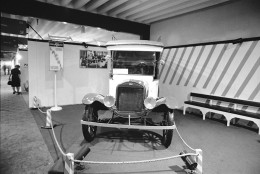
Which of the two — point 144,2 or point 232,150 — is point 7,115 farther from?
point 232,150

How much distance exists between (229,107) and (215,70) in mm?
1402

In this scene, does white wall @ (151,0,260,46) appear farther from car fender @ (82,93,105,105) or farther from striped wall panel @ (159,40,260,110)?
car fender @ (82,93,105,105)

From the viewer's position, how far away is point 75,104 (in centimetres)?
819

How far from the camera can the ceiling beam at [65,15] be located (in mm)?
5520

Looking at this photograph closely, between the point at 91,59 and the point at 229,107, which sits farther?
the point at 91,59

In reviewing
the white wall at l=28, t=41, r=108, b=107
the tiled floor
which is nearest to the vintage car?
the tiled floor

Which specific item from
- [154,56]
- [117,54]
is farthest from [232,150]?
[117,54]

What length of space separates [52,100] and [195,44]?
6.43 metres

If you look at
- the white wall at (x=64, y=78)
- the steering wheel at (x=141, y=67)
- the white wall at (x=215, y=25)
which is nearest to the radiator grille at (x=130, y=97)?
the steering wheel at (x=141, y=67)

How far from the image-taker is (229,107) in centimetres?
605

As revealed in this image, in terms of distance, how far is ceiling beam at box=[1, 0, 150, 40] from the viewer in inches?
217

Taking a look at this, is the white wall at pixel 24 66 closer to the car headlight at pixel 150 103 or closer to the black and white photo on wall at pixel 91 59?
the black and white photo on wall at pixel 91 59

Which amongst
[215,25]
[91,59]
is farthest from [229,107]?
[91,59]

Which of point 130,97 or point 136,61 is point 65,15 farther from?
point 130,97
